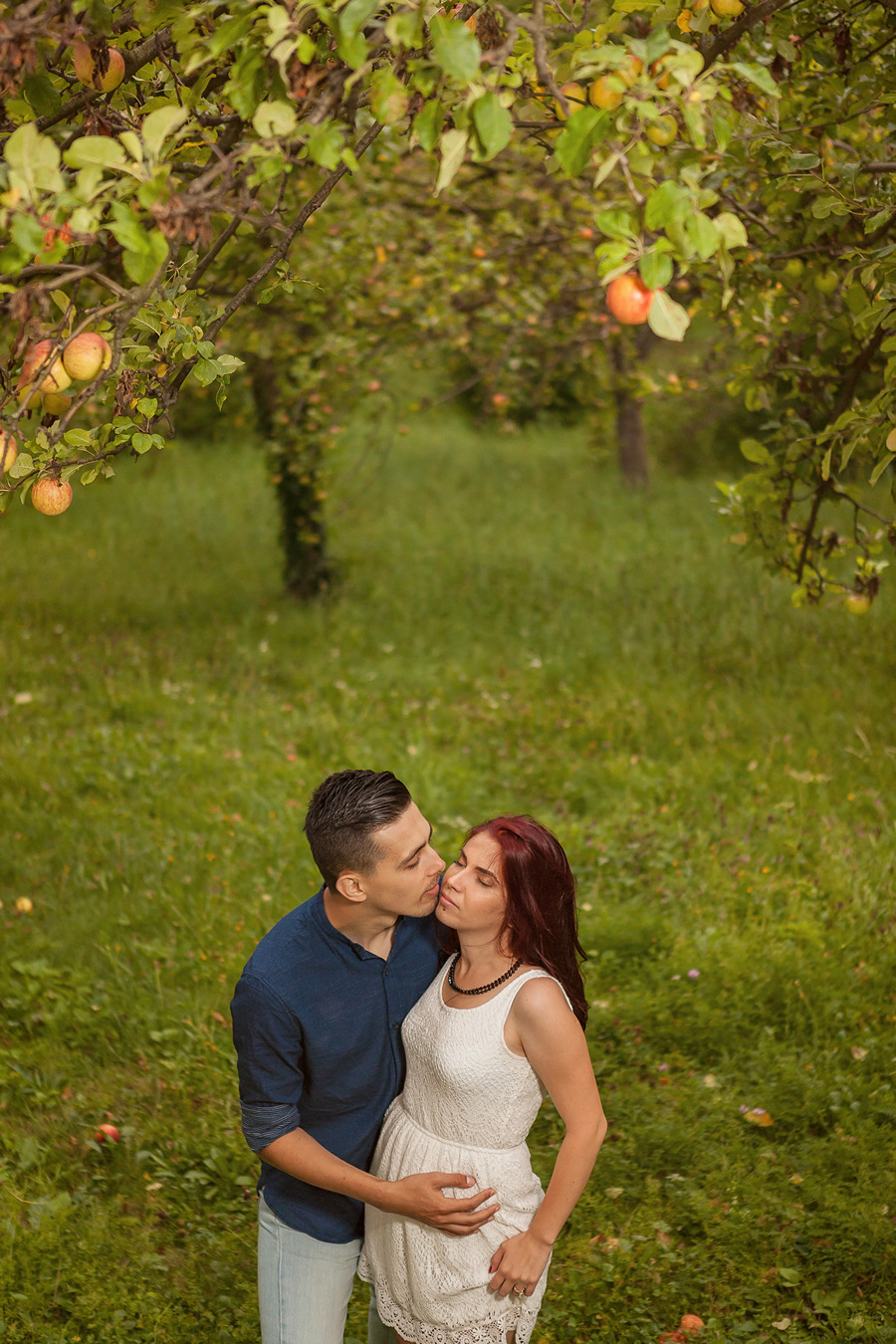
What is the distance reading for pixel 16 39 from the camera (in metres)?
1.64

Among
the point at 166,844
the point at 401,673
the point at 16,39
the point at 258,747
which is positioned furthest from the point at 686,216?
the point at 401,673

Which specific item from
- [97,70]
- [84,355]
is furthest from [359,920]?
[97,70]

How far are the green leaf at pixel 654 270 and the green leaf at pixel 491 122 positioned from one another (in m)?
0.25

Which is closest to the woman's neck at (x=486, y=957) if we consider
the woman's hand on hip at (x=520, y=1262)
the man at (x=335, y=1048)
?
the man at (x=335, y=1048)

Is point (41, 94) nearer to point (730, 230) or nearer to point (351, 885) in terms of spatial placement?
point (730, 230)

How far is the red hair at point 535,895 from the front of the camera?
2213 mm

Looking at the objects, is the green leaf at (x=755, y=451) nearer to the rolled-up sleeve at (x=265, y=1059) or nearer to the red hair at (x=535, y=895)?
the red hair at (x=535, y=895)

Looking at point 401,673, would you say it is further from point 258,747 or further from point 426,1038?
point 426,1038

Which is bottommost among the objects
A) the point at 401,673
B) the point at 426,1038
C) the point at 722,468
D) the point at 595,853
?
the point at 722,468

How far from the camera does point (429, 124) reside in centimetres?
168

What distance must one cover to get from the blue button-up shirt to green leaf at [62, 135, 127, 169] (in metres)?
1.40

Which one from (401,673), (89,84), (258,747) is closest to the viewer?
(89,84)

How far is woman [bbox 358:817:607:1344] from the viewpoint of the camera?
2.12 metres

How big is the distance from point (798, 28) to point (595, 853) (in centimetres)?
347
